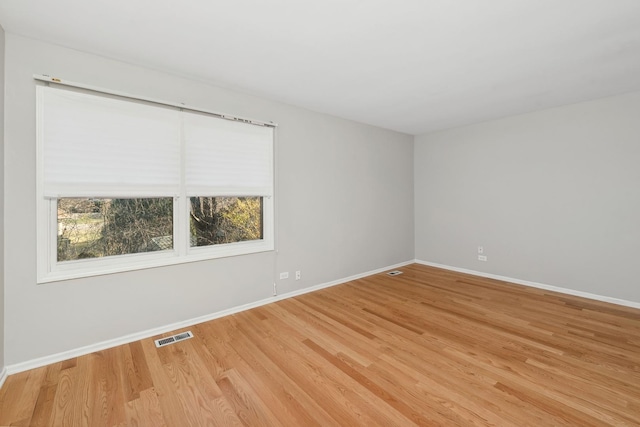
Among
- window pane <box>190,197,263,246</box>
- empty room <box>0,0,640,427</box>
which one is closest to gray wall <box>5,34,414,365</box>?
empty room <box>0,0,640,427</box>

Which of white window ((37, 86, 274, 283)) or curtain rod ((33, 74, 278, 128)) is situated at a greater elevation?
curtain rod ((33, 74, 278, 128))

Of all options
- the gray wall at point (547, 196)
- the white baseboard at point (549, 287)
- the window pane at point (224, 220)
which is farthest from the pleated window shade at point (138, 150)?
the white baseboard at point (549, 287)

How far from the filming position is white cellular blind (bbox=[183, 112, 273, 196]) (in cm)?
294

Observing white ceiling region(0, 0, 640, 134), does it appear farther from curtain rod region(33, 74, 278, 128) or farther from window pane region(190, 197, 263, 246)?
window pane region(190, 197, 263, 246)

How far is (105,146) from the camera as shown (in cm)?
245

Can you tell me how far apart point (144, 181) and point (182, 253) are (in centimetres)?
83

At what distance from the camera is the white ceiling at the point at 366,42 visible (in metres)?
1.86

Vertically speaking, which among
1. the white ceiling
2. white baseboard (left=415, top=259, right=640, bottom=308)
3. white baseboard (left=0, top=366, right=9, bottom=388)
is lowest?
white baseboard (left=0, top=366, right=9, bottom=388)

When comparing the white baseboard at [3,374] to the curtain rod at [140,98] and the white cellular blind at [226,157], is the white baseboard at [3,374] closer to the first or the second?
the white cellular blind at [226,157]

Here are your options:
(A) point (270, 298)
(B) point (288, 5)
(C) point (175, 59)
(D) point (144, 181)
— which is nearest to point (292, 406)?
(A) point (270, 298)

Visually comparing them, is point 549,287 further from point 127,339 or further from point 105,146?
point 105,146

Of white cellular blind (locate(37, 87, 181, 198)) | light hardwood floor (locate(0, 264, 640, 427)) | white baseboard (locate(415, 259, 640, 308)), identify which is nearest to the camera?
light hardwood floor (locate(0, 264, 640, 427))

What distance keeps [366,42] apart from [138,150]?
2.35 metres

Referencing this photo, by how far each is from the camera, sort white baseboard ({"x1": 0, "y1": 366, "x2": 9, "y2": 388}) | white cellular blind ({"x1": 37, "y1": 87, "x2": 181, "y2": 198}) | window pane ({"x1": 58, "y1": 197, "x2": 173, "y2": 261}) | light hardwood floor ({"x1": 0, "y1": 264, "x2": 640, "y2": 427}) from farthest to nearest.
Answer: window pane ({"x1": 58, "y1": 197, "x2": 173, "y2": 261}) < white cellular blind ({"x1": 37, "y1": 87, "x2": 181, "y2": 198}) < white baseboard ({"x1": 0, "y1": 366, "x2": 9, "y2": 388}) < light hardwood floor ({"x1": 0, "y1": 264, "x2": 640, "y2": 427})
